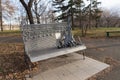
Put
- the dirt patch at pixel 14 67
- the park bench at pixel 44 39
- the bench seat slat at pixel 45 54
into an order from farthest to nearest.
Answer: the park bench at pixel 44 39 → the dirt patch at pixel 14 67 → the bench seat slat at pixel 45 54

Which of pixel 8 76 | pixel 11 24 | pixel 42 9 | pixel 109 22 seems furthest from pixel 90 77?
pixel 109 22

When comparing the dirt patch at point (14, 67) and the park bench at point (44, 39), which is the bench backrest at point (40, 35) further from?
the dirt patch at point (14, 67)

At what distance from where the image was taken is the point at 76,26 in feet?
138

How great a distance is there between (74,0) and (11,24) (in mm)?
32111

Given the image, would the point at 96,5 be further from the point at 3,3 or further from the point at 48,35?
the point at 48,35

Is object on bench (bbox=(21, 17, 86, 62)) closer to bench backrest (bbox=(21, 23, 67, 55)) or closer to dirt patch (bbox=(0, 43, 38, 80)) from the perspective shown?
bench backrest (bbox=(21, 23, 67, 55))

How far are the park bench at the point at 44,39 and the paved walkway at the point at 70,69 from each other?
1.91ft

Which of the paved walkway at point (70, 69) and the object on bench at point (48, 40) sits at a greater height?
the object on bench at point (48, 40)

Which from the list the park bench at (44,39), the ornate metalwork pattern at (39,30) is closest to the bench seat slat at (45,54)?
the park bench at (44,39)

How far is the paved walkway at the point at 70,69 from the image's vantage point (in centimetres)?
601

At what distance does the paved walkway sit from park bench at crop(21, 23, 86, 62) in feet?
1.91

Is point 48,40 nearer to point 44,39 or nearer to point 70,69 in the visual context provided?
point 44,39

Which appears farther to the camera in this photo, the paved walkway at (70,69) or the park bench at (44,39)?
the park bench at (44,39)

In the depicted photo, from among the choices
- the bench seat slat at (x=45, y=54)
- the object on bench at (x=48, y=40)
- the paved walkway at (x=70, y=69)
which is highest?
the object on bench at (x=48, y=40)
